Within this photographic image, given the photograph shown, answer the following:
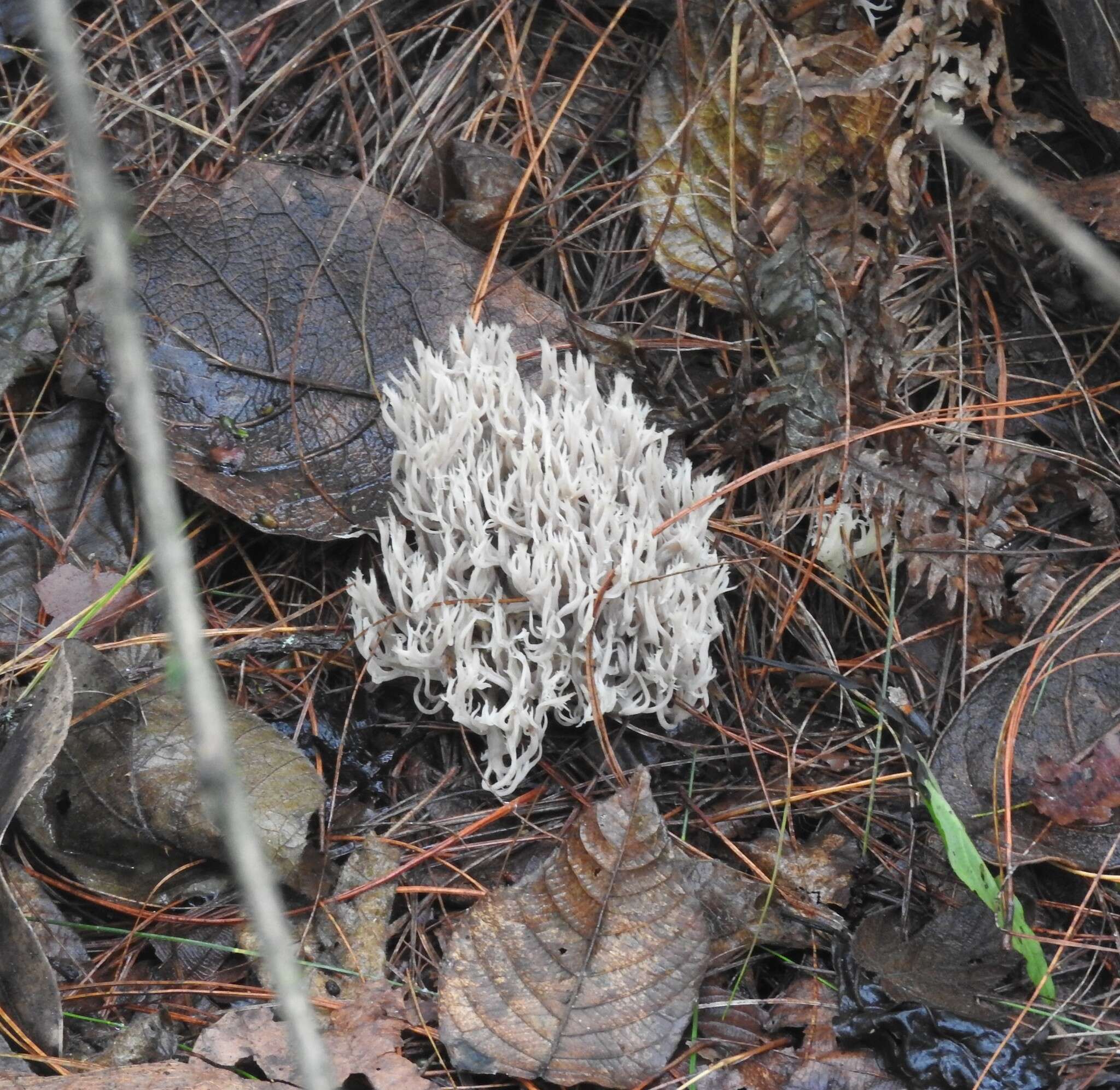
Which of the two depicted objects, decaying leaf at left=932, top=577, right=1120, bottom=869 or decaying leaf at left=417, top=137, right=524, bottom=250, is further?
decaying leaf at left=417, top=137, right=524, bottom=250

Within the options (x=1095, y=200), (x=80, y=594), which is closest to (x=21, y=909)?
(x=80, y=594)

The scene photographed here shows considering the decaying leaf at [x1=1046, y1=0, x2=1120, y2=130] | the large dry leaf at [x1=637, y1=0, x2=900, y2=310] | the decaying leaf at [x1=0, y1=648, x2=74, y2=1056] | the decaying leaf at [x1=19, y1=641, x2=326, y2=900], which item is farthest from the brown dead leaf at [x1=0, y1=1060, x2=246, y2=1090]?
the decaying leaf at [x1=1046, y1=0, x2=1120, y2=130]

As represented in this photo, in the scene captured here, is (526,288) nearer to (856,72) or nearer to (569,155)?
(569,155)

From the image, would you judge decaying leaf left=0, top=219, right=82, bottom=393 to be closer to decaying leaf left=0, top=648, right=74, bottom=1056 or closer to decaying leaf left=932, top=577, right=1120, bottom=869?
decaying leaf left=0, top=648, right=74, bottom=1056

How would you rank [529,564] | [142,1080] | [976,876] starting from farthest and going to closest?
[529,564] < [976,876] < [142,1080]

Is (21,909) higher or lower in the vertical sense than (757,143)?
lower

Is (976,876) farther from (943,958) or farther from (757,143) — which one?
(757,143)
